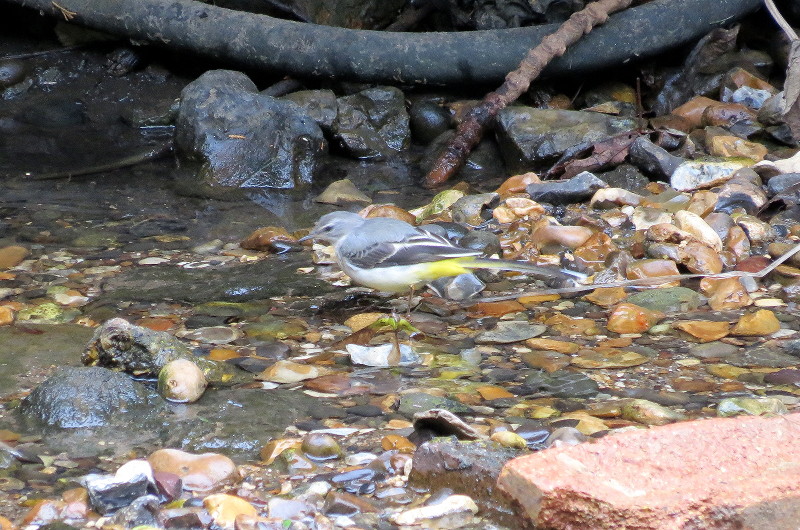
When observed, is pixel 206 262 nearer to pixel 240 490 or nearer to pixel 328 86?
pixel 240 490

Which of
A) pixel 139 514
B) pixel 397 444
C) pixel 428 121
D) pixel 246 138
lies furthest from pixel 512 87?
pixel 139 514

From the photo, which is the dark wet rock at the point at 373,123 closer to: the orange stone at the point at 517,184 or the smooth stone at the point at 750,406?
the orange stone at the point at 517,184

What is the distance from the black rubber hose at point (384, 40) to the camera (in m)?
8.84

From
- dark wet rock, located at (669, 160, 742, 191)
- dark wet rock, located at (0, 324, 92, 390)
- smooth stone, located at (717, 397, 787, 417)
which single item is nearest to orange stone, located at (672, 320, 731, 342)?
smooth stone, located at (717, 397, 787, 417)

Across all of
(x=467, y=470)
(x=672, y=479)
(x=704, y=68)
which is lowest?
(x=467, y=470)

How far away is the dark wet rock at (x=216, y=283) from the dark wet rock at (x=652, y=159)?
2.88 m

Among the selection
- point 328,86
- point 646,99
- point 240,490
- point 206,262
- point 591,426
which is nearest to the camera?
point 240,490

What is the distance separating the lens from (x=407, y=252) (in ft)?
17.1

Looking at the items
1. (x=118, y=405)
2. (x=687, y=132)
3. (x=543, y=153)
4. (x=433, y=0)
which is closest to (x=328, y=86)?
(x=433, y=0)

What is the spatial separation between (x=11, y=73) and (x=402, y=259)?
742 centimetres

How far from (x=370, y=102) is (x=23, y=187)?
3.31 meters

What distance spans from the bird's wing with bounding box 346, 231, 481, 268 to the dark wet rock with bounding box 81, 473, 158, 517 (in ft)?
7.82

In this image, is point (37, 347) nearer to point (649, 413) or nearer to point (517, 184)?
point (649, 413)

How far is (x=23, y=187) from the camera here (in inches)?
316
